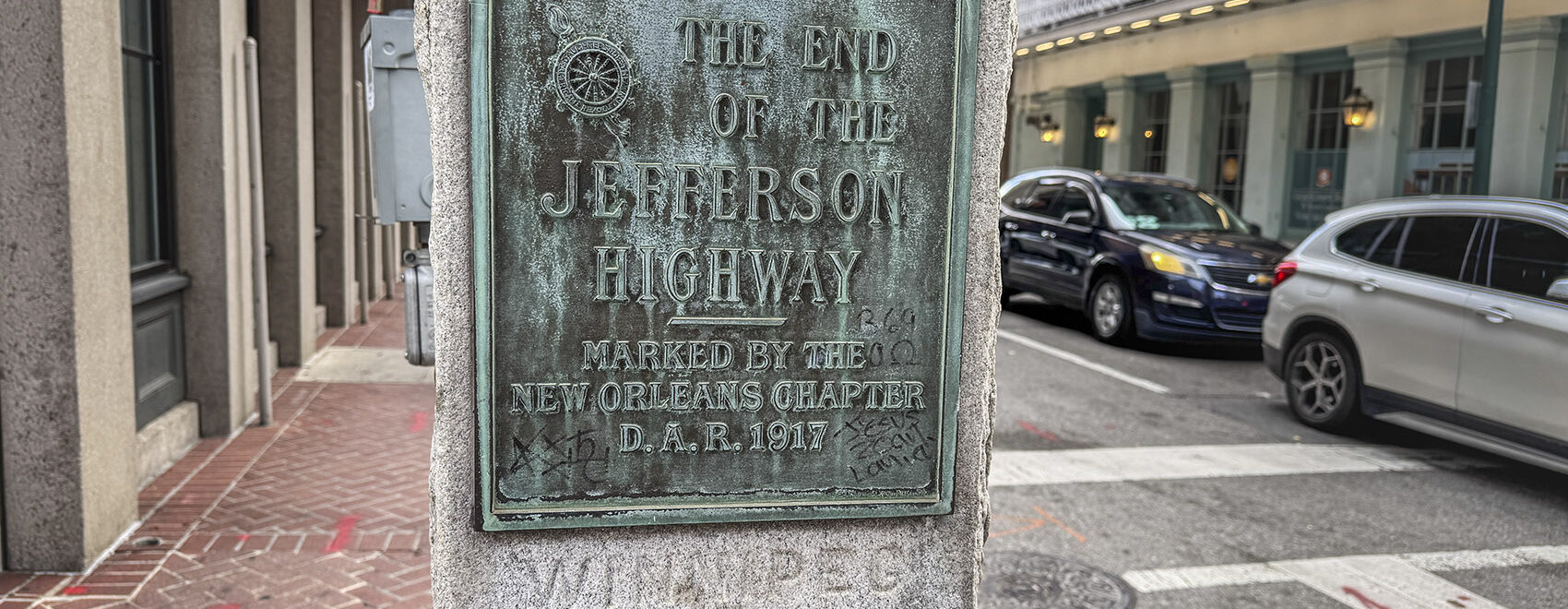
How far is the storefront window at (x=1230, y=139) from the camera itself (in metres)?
20.6

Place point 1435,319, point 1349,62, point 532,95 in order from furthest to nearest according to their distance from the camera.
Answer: point 1349,62
point 1435,319
point 532,95

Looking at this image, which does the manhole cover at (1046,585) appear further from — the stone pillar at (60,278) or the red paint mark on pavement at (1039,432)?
the stone pillar at (60,278)

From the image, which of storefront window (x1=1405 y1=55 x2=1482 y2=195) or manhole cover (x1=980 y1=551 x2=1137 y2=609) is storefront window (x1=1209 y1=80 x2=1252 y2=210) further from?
manhole cover (x1=980 y1=551 x2=1137 y2=609)

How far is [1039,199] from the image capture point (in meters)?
13.3

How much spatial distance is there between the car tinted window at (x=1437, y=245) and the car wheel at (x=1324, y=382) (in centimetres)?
76

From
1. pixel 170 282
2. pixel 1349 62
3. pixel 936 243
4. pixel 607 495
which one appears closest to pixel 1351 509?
pixel 936 243

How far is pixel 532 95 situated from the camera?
265cm

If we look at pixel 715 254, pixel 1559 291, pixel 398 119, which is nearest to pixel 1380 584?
pixel 1559 291

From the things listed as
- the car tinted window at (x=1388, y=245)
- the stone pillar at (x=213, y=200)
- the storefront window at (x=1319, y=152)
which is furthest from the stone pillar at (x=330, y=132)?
the storefront window at (x=1319, y=152)

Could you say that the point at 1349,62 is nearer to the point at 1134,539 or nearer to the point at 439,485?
the point at 1134,539

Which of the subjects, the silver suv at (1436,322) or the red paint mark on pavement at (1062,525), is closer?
the red paint mark on pavement at (1062,525)

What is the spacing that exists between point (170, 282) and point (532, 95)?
4600 mm

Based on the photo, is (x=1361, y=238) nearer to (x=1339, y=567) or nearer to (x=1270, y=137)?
(x=1339, y=567)

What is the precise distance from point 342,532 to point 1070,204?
9.34 meters
